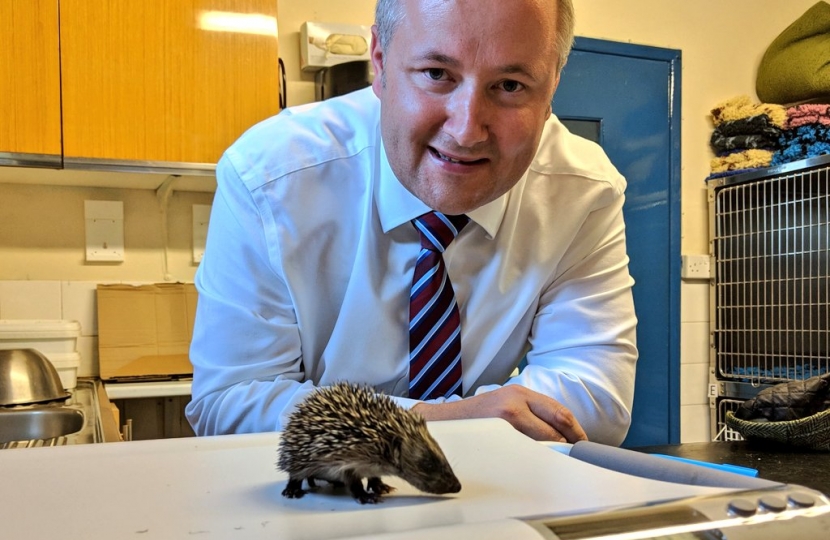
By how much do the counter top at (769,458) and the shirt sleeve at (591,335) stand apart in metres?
0.16

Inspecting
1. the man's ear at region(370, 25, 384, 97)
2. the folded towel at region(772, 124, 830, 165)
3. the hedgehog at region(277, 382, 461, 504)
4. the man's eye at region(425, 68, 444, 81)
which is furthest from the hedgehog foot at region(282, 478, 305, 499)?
the folded towel at region(772, 124, 830, 165)

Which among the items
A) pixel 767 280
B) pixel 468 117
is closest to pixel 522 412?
pixel 468 117

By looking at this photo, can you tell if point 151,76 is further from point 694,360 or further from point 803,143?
point 694,360

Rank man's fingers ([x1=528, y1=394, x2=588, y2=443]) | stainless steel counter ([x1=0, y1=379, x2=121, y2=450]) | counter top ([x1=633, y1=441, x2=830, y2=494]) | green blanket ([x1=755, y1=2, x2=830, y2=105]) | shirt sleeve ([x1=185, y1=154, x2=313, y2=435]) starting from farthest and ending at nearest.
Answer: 1. green blanket ([x1=755, y1=2, x2=830, y2=105])
2. stainless steel counter ([x1=0, y1=379, x2=121, y2=450])
3. shirt sleeve ([x1=185, y1=154, x2=313, y2=435])
4. man's fingers ([x1=528, y1=394, x2=588, y2=443])
5. counter top ([x1=633, y1=441, x2=830, y2=494])

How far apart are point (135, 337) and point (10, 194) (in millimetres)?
575

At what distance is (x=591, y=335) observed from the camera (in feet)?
3.62

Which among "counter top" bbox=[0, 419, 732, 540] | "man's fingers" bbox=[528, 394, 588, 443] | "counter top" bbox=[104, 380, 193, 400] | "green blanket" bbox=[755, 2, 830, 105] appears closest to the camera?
"counter top" bbox=[0, 419, 732, 540]

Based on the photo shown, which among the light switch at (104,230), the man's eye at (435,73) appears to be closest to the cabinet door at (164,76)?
the light switch at (104,230)

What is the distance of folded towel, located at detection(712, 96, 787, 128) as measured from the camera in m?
2.66

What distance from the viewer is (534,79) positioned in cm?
89

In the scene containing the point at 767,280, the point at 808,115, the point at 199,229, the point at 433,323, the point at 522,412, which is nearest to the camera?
the point at 522,412

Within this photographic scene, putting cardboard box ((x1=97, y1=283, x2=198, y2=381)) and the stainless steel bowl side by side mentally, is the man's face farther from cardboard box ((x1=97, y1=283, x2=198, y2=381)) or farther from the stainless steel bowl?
cardboard box ((x1=97, y1=283, x2=198, y2=381))

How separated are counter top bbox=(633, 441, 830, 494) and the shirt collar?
413 millimetres

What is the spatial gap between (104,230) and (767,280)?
2.43m
